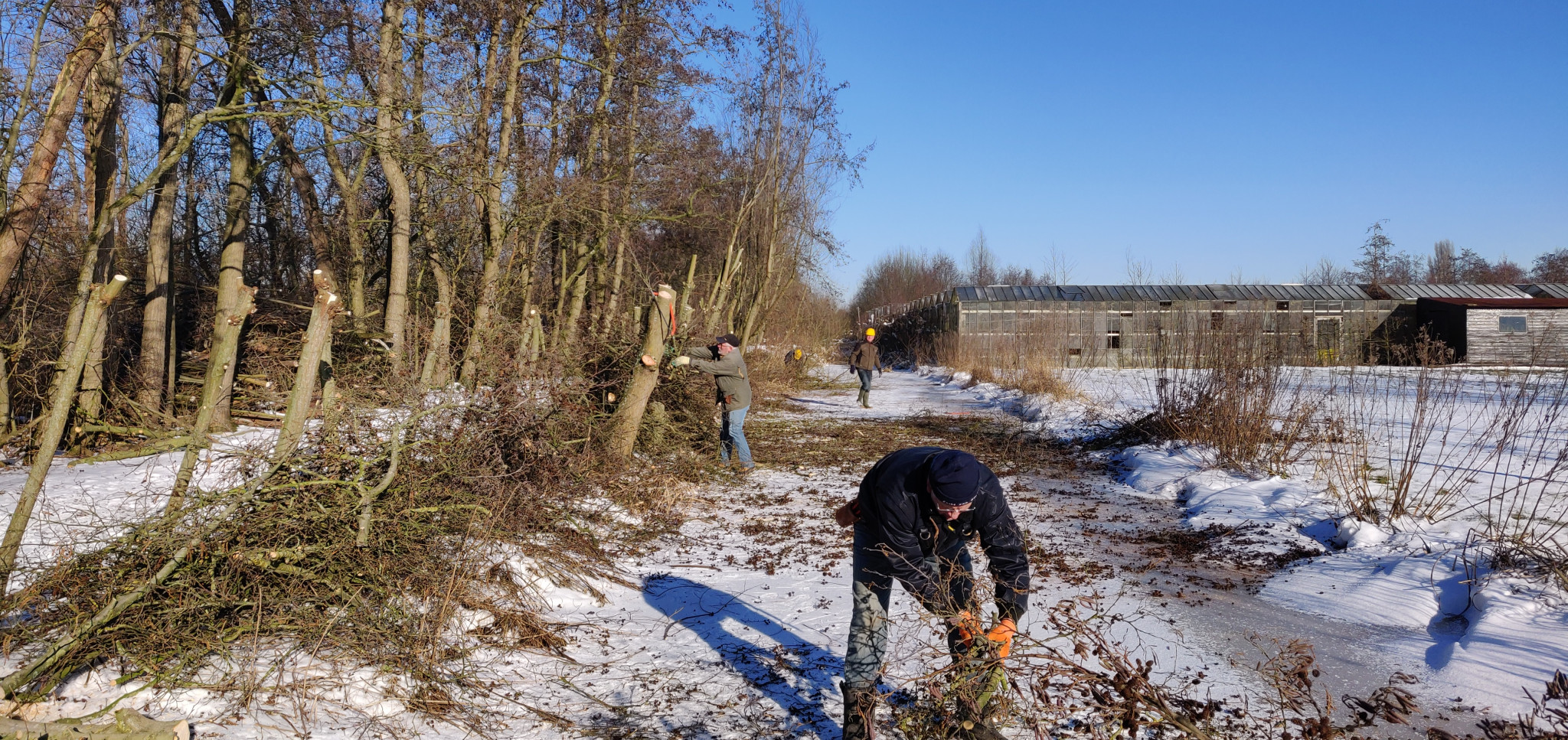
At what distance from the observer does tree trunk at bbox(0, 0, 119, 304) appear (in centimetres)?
468

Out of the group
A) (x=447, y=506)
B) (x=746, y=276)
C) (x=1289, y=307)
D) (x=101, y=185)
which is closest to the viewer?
(x=447, y=506)

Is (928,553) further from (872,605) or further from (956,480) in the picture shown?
(956,480)

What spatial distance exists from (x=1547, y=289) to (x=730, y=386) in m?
41.6

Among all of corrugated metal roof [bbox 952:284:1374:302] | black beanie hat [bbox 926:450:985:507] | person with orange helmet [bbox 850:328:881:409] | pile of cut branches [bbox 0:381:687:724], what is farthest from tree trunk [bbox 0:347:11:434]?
corrugated metal roof [bbox 952:284:1374:302]

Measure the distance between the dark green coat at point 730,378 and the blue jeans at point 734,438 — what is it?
12cm

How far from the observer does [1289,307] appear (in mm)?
34875

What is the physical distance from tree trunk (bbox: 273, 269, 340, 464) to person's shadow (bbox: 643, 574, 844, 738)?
2358 millimetres

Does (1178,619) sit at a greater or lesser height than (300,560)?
lesser

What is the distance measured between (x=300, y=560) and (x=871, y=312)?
5542 cm

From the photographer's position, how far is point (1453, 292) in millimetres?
35875

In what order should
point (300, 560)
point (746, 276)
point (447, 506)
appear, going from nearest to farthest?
1. point (300, 560)
2. point (447, 506)
3. point (746, 276)

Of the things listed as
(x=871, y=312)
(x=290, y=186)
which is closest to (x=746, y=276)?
(x=290, y=186)

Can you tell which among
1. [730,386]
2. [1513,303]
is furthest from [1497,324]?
[730,386]

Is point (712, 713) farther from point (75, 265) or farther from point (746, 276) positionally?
point (746, 276)
